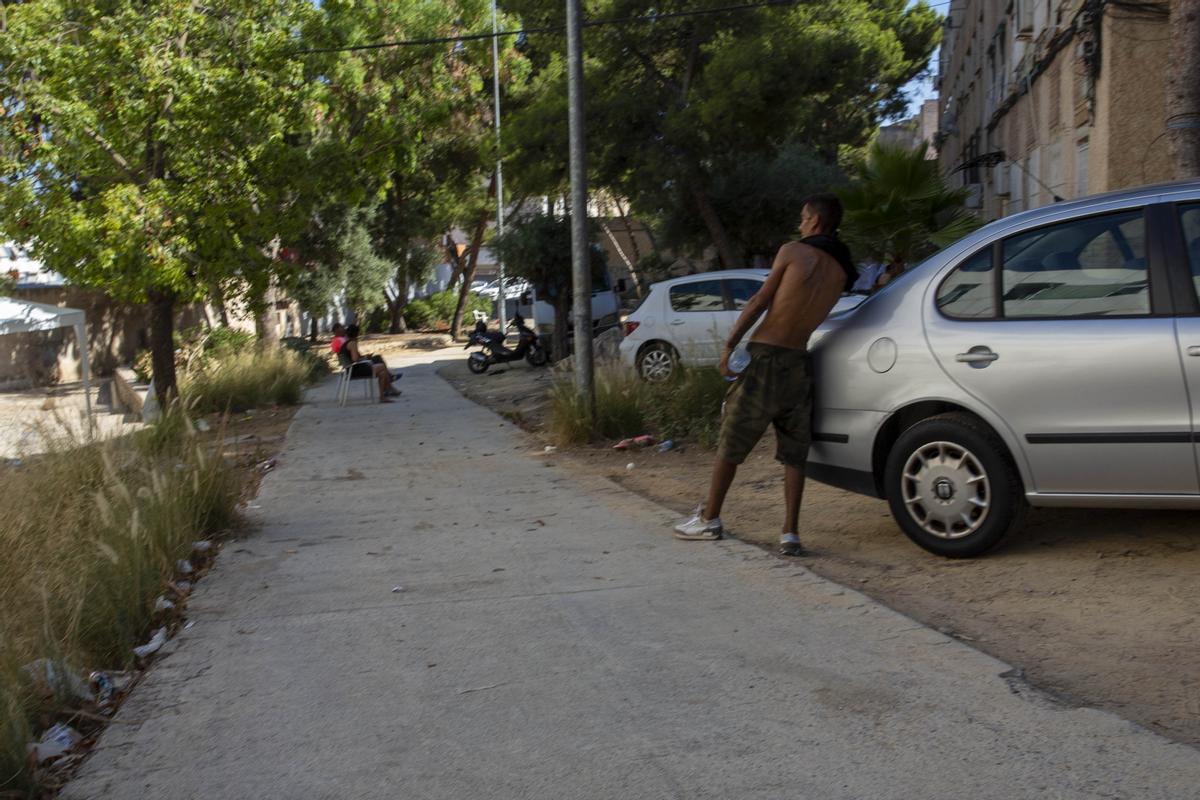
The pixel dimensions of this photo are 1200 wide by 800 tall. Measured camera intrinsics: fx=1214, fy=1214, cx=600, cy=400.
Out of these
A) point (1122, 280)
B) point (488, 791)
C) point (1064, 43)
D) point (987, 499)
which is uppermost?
point (1064, 43)

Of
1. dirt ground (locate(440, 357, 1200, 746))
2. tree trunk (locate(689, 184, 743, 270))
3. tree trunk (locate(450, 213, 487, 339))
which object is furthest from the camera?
tree trunk (locate(450, 213, 487, 339))

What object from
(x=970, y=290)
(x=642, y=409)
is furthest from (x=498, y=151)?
(x=970, y=290)

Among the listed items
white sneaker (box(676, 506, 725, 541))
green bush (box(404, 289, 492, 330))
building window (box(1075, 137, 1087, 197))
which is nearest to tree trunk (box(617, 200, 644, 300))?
green bush (box(404, 289, 492, 330))

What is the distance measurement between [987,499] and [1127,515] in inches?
52.4

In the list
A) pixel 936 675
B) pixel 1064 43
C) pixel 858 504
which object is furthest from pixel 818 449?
pixel 1064 43

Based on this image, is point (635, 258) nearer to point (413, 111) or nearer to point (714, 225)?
point (714, 225)

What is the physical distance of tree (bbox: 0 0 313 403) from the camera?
562 inches

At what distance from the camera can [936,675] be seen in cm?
439

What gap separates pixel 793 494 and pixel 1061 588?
143 cm

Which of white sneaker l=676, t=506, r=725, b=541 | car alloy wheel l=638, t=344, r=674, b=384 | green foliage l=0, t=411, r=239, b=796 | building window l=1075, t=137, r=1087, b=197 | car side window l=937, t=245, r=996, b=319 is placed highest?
building window l=1075, t=137, r=1087, b=197

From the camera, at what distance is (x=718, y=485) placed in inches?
261

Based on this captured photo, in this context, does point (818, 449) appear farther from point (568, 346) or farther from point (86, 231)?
point (568, 346)

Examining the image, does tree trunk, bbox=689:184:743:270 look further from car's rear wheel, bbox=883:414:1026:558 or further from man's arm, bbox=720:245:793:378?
car's rear wheel, bbox=883:414:1026:558

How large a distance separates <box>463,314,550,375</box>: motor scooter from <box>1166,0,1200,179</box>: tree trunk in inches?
677
